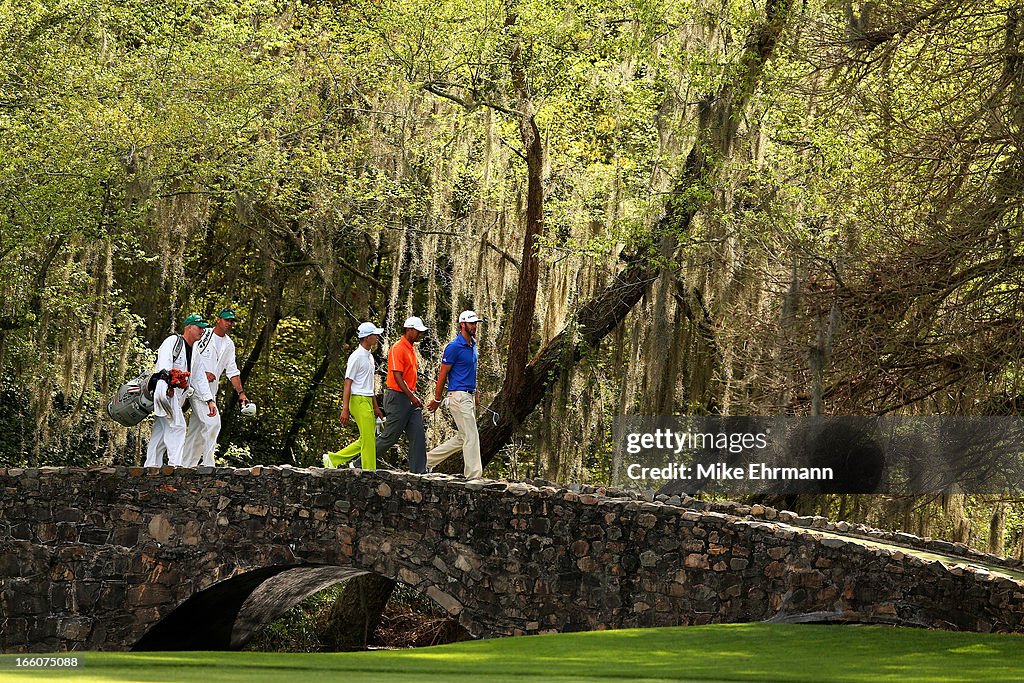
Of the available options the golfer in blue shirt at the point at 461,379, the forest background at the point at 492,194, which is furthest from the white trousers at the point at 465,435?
the forest background at the point at 492,194

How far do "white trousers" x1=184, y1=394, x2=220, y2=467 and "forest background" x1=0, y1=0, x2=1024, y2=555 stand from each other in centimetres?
341

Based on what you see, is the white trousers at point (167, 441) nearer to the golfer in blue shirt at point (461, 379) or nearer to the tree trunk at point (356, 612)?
the golfer in blue shirt at point (461, 379)

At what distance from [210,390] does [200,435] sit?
44.6 inches

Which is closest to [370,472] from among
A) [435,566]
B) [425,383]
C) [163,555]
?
[435,566]

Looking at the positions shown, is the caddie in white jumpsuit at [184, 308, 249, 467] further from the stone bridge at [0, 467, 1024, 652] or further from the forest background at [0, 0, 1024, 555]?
the forest background at [0, 0, 1024, 555]

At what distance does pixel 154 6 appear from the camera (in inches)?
791

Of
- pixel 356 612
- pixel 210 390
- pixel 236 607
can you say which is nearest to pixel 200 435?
pixel 210 390

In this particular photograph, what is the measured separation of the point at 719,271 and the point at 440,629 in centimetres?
768

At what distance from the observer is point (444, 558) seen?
44.9ft

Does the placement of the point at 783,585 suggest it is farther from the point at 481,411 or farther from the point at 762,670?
the point at 481,411

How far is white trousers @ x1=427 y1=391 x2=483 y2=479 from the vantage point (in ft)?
43.1

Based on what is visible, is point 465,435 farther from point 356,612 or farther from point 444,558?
point 356,612

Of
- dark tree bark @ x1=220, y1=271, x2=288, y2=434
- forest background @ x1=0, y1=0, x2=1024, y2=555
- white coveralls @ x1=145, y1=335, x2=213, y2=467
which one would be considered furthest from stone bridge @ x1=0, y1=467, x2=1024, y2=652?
dark tree bark @ x1=220, y1=271, x2=288, y2=434

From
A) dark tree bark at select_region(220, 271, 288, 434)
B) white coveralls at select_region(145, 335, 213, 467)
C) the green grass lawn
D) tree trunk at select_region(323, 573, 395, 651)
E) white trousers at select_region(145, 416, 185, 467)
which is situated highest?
dark tree bark at select_region(220, 271, 288, 434)
